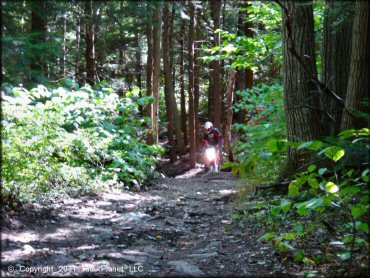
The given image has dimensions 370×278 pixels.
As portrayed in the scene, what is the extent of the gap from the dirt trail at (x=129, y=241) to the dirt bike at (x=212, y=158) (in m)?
6.46

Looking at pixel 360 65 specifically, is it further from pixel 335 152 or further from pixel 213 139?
pixel 213 139

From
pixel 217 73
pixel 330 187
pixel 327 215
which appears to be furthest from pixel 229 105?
pixel 330 187

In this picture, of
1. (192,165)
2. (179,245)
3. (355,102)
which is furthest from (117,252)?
(192,165)

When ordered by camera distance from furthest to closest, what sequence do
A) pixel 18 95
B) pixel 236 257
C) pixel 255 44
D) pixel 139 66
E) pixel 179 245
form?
pixel 139 66
pixel 255 44
pixel 18 95
pixel 179 245
pixel 236 257

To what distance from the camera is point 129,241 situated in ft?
16.9

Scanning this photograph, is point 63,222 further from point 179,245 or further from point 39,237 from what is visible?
point 179,245

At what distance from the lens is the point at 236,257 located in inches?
172

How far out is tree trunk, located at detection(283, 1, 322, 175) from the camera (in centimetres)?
625

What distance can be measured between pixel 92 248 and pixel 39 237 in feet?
2.35

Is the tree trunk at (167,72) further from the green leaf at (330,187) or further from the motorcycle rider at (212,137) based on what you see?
the green leaf at (330,187)

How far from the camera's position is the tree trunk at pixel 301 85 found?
6.25 metres

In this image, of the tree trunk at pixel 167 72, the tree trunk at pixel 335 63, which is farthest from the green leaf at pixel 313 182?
the tree trunk at pixel 167 72

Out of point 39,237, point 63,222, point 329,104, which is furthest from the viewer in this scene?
point 329,104

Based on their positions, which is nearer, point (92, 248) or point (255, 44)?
point (92, 248)
